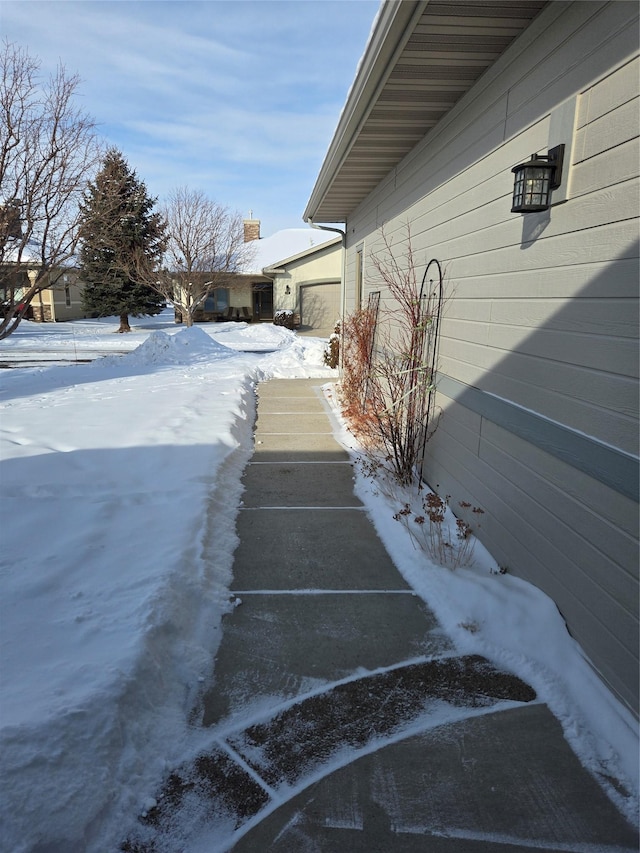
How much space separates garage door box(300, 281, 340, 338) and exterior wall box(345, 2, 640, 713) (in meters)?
21.3

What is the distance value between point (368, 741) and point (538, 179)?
277cm

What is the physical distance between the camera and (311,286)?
84.5 ft

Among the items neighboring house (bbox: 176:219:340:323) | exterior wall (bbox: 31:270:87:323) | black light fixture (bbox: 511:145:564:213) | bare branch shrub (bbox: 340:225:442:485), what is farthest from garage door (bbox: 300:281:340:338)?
black light fixture (bbox: 511:145:564:213)

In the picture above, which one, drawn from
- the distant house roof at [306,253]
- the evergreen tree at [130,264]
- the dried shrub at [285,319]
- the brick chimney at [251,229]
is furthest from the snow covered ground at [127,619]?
the brick chimney at [251,229]

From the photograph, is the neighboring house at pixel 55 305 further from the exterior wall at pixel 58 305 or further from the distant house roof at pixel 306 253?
the distant house roof at pixel 306 253

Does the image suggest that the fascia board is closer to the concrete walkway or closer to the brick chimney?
the concrete walkway

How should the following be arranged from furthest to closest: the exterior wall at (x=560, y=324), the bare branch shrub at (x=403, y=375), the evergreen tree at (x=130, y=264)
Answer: the evergreen tree at (x=130, y=264), the bare branch shrub at (x=403, y=375), the exterior wall at (x=560, y=324)

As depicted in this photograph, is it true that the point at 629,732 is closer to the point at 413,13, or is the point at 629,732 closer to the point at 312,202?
the point at 413,13

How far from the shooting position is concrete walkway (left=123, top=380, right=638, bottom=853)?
180 centimetres

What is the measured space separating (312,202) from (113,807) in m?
8.36

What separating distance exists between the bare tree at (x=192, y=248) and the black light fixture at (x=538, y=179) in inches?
842

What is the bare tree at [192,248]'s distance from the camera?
915 inches

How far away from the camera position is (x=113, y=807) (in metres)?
1.81

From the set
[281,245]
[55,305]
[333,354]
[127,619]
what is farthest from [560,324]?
→ [55,305]
